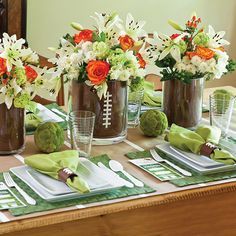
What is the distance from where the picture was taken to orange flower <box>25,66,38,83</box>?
1639 mm

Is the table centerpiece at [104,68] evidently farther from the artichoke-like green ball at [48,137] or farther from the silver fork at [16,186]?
the silver fork at [16,186]

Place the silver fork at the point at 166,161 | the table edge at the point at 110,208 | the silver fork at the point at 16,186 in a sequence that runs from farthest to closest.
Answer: the silver fork at the point at 166,161 < the silver fork at the point at 16,186 < the table edge at the point at 110,208

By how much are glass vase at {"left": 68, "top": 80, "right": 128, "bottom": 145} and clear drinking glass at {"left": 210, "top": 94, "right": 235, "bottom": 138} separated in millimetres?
280

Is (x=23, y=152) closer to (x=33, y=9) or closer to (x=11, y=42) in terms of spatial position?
(x=11, y=42)

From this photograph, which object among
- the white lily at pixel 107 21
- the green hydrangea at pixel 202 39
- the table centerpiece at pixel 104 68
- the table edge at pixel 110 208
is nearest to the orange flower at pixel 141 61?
the table centerpiece at pixel 104 68

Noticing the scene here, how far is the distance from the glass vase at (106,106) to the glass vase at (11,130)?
19 centimetres

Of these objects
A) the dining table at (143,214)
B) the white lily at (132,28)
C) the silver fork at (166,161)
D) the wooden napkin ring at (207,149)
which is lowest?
the dining table at (143,214)

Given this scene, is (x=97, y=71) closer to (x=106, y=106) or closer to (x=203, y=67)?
(x=106, y=106)

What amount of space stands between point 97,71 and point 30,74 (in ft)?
0.61

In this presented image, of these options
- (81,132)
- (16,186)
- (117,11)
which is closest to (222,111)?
(81,132)

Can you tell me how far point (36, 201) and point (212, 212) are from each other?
468mm

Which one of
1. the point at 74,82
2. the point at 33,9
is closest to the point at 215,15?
the point at 33,9

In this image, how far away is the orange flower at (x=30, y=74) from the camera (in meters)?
1.64

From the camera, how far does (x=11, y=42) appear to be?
1.62m
